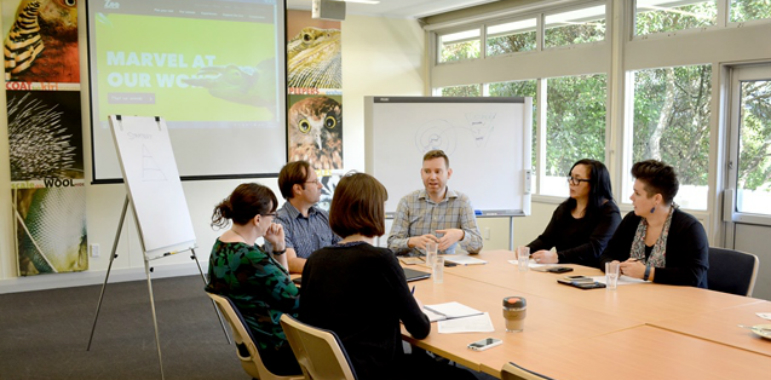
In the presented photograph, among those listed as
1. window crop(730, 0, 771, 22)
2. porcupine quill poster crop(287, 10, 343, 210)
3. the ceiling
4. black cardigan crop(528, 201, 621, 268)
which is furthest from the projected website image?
window crop(730, 0, 771, 22)

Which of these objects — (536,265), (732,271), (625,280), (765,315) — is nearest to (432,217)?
(536,265)

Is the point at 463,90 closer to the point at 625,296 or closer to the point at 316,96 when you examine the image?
the point at 316,96

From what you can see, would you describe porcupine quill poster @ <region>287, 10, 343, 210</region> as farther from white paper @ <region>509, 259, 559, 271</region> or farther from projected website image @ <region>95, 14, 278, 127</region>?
white paper @ <region>509, 259, 559, 271</region>

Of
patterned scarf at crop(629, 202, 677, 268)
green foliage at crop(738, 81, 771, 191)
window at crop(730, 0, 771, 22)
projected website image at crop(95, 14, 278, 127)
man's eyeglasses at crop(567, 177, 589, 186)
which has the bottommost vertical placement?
patterned scarf at crop(629, 202, 677, 268)

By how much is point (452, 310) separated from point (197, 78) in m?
4.49

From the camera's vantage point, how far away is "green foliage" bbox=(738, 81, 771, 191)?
511 cm

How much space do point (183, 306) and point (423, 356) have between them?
3.66 meters

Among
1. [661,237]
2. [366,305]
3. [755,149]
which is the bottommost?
[366,305]

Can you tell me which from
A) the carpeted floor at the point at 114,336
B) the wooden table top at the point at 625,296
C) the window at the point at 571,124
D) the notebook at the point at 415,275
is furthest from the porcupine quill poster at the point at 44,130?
the window at the point at 571,124

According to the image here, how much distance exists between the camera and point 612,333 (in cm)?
226

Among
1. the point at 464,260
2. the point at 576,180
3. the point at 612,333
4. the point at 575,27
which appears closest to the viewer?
the point at 612,333

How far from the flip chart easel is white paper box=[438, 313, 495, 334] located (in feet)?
8.07

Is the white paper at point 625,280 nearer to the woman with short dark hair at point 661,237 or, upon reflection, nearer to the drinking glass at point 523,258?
the woman with short dark hair at point 661,237

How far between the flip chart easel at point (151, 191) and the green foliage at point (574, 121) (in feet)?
12.8
